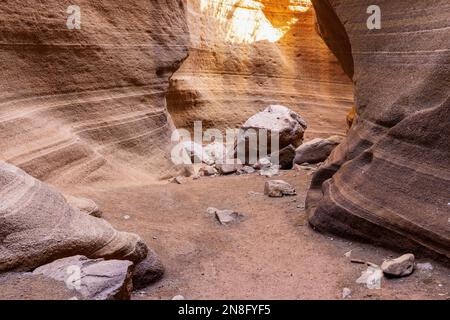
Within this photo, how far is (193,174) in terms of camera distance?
751 centimetres

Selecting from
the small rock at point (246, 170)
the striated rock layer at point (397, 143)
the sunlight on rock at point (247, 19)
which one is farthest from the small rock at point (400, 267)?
the sunlight on rock at point (247, 19)

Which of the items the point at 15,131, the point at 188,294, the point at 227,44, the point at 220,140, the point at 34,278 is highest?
the point at 227,44

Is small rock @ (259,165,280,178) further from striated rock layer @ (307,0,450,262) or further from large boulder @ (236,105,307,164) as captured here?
striated rock layer @ (307,0,450,262)

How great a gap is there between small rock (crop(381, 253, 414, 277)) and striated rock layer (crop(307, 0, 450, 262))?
0.19 m

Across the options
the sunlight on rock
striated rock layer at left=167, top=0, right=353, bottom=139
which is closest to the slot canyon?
striated rock layer at left=167, top=0, right=353, bottom=139

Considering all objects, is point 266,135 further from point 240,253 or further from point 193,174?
point 240,253

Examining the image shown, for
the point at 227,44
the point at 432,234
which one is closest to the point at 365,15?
the point at 432,234

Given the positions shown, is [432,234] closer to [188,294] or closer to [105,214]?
[188,294]

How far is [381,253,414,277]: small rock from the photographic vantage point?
3006 mm

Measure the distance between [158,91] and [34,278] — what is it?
5251 mm

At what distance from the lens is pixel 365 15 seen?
15.2 ft

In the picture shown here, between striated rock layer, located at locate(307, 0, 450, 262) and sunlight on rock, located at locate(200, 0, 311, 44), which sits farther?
sunlight on rock, located at locate(200, 0, 311, 44)

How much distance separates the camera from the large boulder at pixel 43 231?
2752 mm

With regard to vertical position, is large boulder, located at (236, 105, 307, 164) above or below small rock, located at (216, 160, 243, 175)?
above
